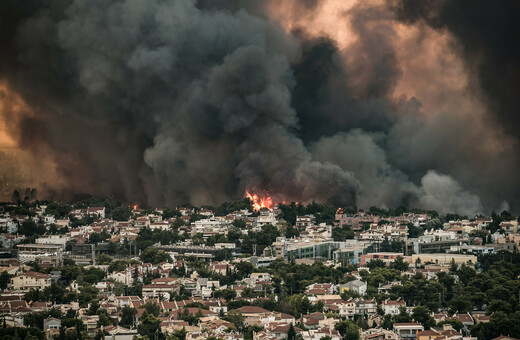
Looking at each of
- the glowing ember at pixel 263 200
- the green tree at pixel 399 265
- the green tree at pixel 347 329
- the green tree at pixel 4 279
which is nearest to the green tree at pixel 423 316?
the green tree at pixel 347 329

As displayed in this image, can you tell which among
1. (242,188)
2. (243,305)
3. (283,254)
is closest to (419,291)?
(243,305)

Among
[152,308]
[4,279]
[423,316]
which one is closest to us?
[423,316]

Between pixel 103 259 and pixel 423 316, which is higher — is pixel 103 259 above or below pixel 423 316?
above

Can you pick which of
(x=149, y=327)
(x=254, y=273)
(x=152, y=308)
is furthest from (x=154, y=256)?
(x=149, y=327)

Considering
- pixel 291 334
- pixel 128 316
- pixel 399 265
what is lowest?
pixel 291 334

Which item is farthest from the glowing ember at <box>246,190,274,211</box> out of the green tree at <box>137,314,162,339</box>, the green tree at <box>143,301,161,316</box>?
the green tree at <box>137,314,162,339</box>

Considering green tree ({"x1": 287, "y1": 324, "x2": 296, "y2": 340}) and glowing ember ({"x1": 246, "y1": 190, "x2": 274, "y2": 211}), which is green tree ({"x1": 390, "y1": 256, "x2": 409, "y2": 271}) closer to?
green tree ({"x1": 287, "y1": 324, "x2": 296, "y2": 340})

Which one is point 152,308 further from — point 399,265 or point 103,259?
point 399,265

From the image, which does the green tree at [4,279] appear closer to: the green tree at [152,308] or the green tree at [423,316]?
the green tree at [152,308]
